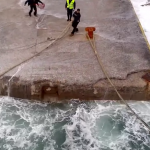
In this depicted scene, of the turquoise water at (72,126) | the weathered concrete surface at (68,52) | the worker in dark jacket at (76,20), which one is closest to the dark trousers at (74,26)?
the worker in dark jacket at (76,20)

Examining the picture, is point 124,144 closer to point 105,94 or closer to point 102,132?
point 102,132

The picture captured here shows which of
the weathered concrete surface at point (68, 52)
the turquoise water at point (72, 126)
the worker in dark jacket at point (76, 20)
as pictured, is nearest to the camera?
the turquoise water at point (72, 126)

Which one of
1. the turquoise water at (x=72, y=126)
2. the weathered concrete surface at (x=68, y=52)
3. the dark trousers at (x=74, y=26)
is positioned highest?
the dark trousers at (x=74, y=26)

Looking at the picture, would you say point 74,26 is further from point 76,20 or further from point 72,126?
point 72,126

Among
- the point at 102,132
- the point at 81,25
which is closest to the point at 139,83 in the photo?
the point at 102,132

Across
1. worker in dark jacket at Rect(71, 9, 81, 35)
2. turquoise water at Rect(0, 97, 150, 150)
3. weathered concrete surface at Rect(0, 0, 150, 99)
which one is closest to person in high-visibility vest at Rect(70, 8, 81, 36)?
worker in dark jacket at Rect(71, 9, 81, 35)

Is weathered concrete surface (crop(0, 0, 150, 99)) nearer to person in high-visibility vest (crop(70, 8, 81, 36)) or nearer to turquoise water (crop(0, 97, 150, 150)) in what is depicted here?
person in high-visibility vest (crop(70, 8, 81, 36))

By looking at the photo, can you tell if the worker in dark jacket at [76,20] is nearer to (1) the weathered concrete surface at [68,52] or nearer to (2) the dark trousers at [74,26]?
(2) the dark trousers at [74,26]

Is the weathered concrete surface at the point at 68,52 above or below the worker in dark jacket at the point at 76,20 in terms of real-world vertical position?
below
